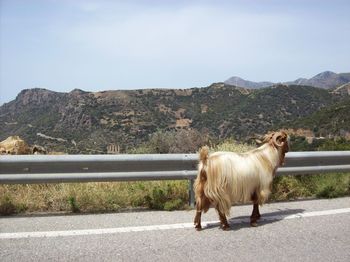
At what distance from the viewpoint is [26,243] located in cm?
547

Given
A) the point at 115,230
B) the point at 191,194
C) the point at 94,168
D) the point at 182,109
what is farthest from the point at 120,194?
the point at 182,109

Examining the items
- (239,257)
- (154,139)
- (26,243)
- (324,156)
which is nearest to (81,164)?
(26,243)

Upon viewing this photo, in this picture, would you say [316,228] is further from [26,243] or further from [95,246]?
[26,243]

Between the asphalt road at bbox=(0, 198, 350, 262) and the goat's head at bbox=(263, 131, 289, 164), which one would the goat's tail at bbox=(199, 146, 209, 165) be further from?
the goat's head at bbox=(263, 131, 289, 164)

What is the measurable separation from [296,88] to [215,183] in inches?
4588

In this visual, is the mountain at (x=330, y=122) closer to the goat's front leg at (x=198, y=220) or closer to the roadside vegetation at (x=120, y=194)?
the roadside vegetation at (x=120, y=194)

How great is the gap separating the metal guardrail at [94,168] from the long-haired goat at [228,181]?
3.81 feet

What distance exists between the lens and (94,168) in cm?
716

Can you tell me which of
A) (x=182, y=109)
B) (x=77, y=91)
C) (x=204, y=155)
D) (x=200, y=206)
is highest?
(x=77, y=91)

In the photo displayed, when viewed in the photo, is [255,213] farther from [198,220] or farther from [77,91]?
[77,91]

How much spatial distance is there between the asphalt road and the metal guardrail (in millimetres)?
573

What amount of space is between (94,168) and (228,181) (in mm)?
2149

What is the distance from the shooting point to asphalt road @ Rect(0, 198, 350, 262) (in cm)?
516

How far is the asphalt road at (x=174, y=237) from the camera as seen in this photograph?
16.9ft
